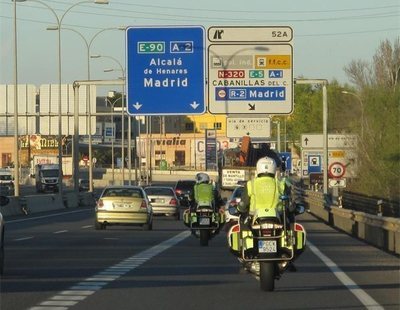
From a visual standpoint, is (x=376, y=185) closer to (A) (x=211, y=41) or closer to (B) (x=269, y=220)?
(A) (x=211, y=41)

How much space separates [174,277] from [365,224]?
1471cm

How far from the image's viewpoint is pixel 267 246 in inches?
597

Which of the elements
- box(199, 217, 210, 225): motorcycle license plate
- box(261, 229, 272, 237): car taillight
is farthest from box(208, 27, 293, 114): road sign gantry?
box(261, 229, 272, 237): car taillight

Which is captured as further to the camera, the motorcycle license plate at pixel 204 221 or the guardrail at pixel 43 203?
the guardrail at pixel 43 203

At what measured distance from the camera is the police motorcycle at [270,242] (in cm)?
1517

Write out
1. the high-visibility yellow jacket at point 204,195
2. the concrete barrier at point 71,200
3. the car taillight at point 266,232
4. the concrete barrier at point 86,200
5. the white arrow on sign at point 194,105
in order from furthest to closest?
the concrete barrier at point 86,200 → the concrete barrier at point 71,200 → the white arrow on sign at point 194,105 → the high-visibility yellow jacket at point 204,195 → the car taillight at point 266,232

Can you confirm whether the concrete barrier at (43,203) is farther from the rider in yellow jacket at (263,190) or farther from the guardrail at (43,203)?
the rider in yellow jacket at (263,190)

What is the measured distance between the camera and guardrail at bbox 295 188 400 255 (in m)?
26.3

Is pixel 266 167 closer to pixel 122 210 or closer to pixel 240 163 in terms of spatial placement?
pixel 122 210

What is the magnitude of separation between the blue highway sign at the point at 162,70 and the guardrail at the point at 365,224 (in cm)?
516

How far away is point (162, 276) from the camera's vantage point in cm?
1767

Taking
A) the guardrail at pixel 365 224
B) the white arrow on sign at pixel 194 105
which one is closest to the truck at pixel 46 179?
the guardrail at pixel 365 224

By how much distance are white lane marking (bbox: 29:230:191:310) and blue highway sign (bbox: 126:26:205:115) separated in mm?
11435

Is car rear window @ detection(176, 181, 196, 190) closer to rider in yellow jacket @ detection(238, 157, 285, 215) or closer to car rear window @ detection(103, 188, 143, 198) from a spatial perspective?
car rear window @ detection(103, 188, 143, 198)
